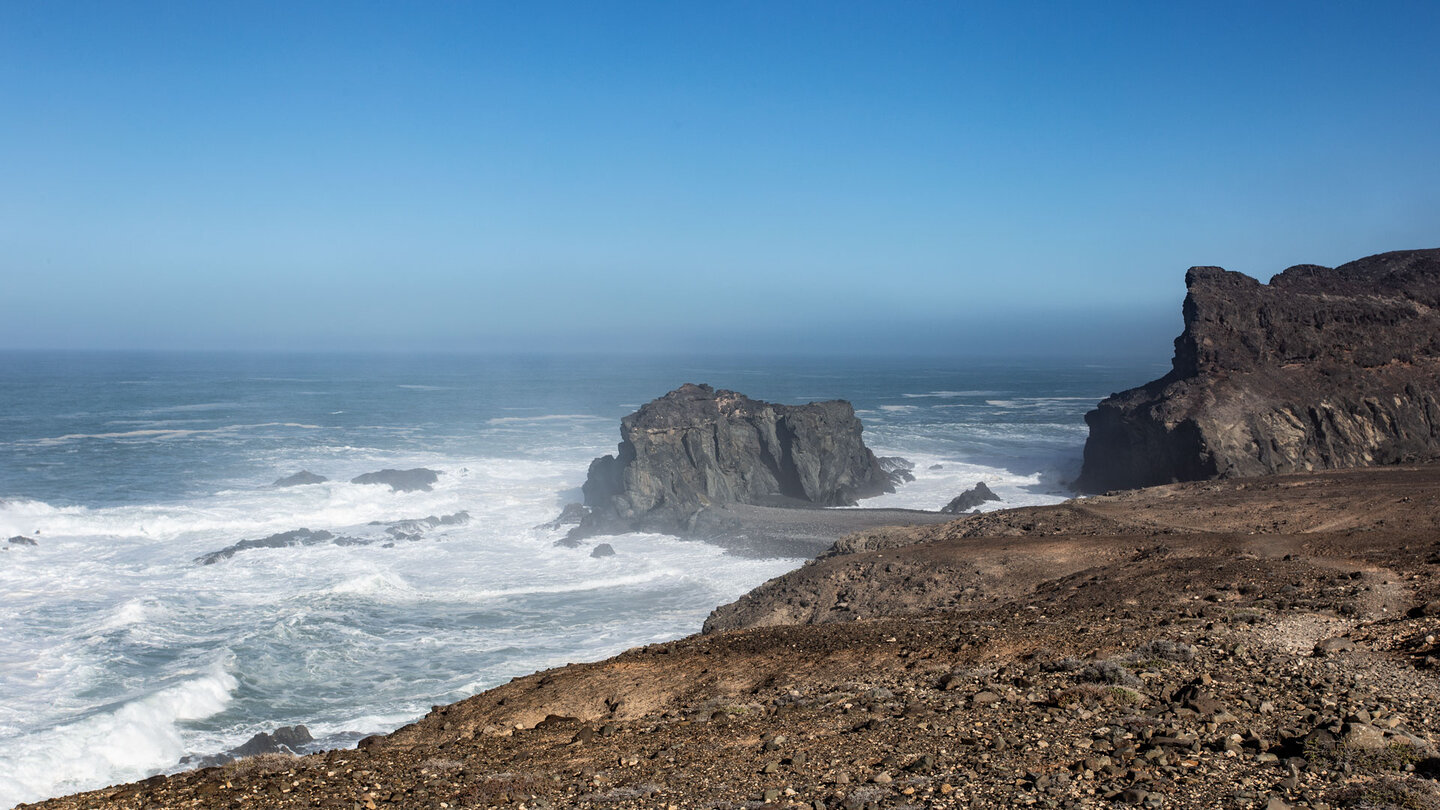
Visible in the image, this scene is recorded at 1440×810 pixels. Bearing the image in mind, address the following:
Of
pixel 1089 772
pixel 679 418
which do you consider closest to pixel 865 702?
pixel 1089 772

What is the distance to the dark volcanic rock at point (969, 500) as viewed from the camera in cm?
3791

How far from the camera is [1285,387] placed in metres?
38.6

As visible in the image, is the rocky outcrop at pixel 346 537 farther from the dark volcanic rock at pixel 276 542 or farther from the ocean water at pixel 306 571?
the ocean water at pixel 306 571

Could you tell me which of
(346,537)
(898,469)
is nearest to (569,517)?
(346,537)

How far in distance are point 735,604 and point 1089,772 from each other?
1185cm

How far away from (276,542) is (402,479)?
513 inches

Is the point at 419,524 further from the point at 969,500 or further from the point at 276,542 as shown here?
the point at 969,500

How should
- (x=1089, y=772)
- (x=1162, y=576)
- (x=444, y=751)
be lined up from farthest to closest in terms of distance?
(x=1162, y=576)
(x=444, y=751)
(x=1089, y=772)

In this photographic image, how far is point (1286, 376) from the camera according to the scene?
39.4 m

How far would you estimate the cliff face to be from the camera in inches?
1449

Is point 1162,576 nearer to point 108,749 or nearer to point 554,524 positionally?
point 108,749

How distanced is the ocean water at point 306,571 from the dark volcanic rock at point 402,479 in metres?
0.80

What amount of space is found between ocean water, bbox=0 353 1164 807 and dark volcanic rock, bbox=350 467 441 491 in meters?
0.80

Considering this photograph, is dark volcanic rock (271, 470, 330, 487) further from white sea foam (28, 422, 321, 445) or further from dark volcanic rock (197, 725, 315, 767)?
dark volcanic rock (197, 725, 315, 767)
